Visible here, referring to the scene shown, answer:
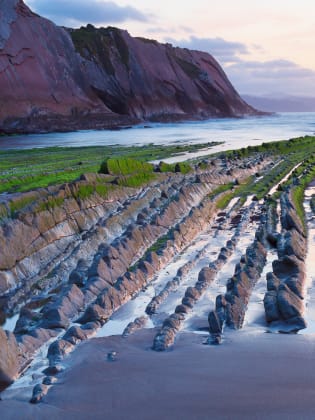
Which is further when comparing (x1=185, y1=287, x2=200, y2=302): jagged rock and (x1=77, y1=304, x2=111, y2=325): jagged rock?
(x1=185, y1=287, x2=200, y2=302): jagged rock

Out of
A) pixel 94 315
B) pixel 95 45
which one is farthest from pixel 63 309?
pixel 95 45

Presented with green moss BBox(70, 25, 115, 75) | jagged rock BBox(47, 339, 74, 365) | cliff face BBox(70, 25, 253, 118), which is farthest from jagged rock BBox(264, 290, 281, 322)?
green moss BBox(70, 25, 115, 75)

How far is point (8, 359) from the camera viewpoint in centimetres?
694

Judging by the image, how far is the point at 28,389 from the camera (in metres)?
6.48

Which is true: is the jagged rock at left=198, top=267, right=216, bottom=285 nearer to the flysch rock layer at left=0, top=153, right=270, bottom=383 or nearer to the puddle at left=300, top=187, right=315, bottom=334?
the flysch rock layer at left=0, top=153, right=270, bottom=383

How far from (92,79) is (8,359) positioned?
77942 mm

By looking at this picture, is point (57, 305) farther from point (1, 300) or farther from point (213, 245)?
point (213, 245)

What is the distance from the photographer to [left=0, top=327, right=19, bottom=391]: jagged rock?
6676 millimetres

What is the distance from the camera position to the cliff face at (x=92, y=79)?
63875 mm

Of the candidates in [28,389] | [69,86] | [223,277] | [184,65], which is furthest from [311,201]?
[184,65]

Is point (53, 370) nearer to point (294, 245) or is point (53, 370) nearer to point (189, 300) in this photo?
point (189, 300)

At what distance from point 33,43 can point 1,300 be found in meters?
66.4

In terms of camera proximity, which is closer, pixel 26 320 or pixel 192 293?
pixel 26 320

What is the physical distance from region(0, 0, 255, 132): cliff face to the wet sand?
53108mm
